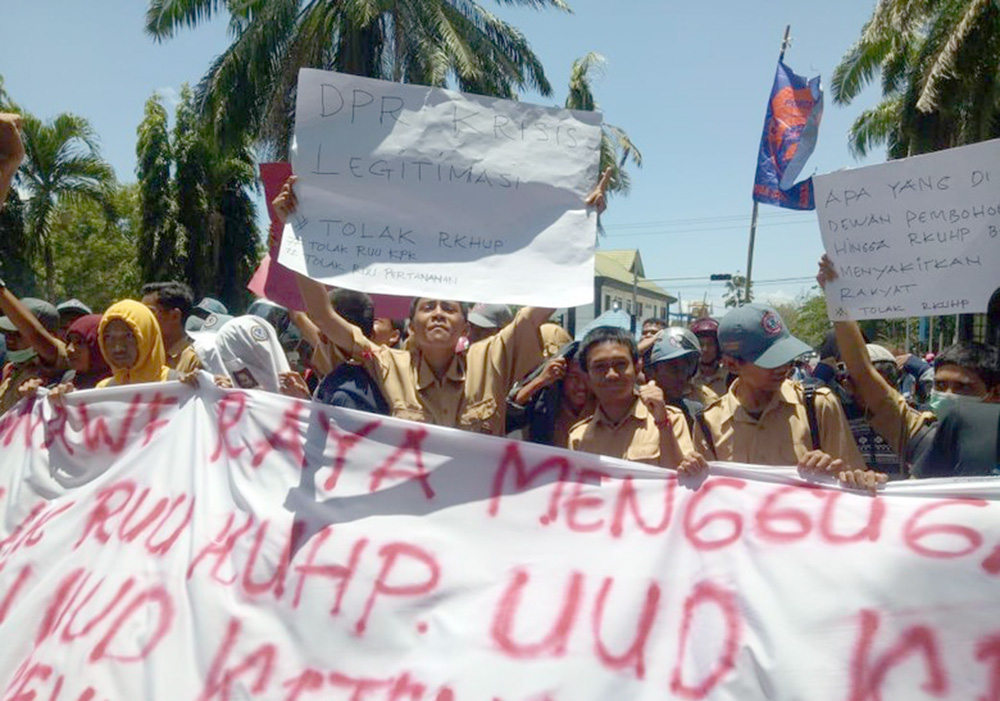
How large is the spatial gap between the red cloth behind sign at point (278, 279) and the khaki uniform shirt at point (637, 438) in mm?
962

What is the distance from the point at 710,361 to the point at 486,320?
4.22 ft

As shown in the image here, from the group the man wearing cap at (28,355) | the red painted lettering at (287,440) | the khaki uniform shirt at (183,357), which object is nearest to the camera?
the red painted lettering at (287,440)

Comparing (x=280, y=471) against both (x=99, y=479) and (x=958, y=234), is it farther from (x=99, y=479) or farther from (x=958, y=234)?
(x=958, y=234)

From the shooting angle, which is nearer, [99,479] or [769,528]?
[769,528]

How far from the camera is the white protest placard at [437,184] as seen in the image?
267 cm

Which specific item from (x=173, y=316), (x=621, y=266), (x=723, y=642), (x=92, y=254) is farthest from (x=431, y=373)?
(x=621, y=266)

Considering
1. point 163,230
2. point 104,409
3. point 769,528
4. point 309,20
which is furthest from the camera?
point 163,230

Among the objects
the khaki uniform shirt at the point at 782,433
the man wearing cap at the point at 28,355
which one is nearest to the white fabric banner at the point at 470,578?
the khaki uniform shirt at the point at 782,433

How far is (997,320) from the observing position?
9.48 ft

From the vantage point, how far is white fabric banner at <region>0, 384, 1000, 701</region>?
2.07 meters

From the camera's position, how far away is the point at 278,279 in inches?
129

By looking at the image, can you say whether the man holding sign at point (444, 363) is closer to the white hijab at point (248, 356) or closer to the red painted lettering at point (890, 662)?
the white hijab at point (248, 356)

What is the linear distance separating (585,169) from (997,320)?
4.66ft

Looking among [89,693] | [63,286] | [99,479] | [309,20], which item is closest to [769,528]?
[89,693]
